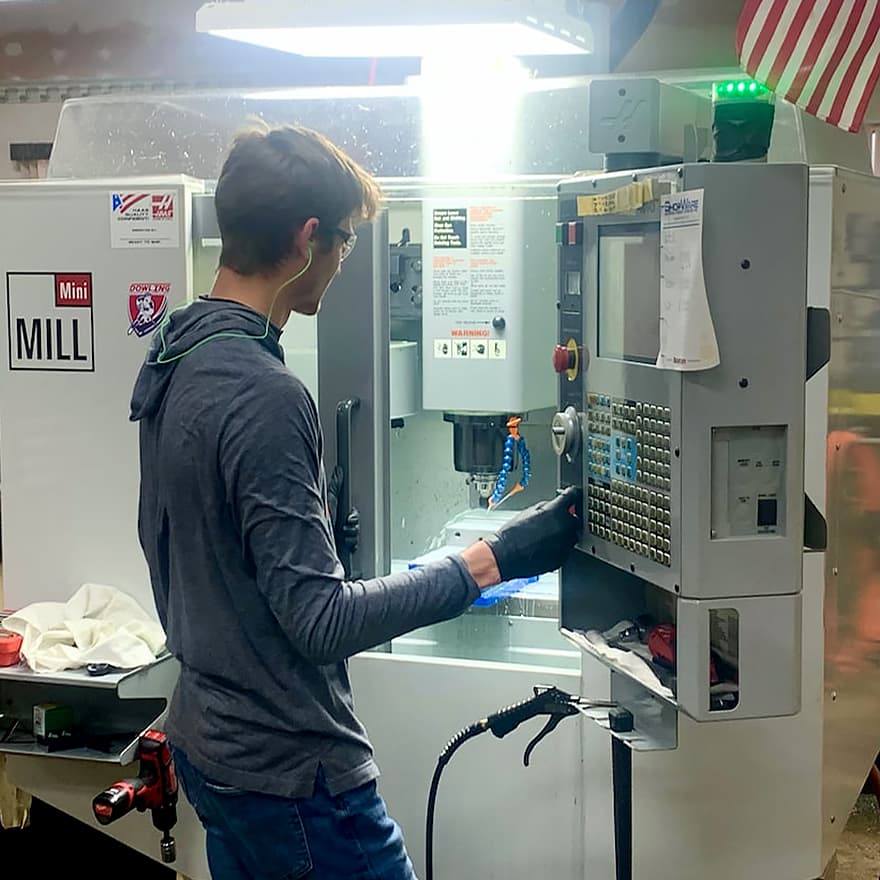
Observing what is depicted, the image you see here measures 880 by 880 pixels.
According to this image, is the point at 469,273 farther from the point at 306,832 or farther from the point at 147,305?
the point at 306,832

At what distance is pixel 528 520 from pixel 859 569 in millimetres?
867

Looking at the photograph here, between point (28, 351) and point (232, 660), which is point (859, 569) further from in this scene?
point (28, 351)

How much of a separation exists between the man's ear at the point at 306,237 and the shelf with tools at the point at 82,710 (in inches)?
42.0

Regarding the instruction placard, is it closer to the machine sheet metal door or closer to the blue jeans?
the machine sheet metal door

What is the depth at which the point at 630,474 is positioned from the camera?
156 cm

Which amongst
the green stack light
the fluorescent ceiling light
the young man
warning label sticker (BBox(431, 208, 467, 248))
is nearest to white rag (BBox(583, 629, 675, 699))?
the young man

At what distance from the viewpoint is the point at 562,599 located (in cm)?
185

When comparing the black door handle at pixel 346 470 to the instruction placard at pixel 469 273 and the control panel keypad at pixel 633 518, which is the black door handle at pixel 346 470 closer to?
the instruction placard at pixel 469 273

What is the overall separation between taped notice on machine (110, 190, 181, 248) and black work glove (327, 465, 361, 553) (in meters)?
0.56

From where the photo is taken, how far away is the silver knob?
5.65ft

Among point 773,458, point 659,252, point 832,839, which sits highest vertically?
point 659,252

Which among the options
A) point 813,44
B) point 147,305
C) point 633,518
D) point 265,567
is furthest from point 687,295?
point 813,44

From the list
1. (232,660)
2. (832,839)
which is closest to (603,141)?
(232,660)

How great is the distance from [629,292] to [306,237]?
435mm
